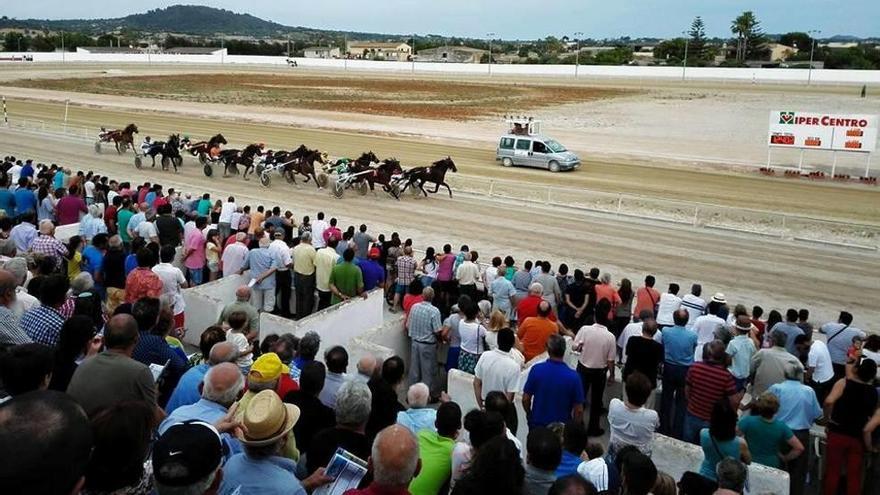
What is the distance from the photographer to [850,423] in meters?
6.28

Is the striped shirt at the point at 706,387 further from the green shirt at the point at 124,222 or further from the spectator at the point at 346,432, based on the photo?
the green shirt at the point at 124,222

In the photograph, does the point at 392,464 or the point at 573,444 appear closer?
the point at 392,464

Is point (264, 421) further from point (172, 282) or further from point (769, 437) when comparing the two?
point (172, 282)

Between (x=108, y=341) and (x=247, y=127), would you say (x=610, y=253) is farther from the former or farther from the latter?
(x=247, y=127)

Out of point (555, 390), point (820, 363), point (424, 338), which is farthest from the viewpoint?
point (424, 338)

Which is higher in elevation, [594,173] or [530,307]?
[594,173]

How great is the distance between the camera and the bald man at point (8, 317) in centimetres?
531

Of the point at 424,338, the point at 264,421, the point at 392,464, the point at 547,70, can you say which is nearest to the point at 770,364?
the point at 424,338

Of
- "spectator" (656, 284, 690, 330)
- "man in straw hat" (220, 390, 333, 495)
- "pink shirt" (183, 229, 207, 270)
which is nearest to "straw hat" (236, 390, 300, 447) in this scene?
"man in straw hat" (220, 390, 333, 495)

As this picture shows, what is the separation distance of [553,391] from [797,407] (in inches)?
81.6

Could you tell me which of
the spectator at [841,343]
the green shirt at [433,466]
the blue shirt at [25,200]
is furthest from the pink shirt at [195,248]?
the spectator at [841,343]

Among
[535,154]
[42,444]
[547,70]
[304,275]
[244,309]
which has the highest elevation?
[547,70]

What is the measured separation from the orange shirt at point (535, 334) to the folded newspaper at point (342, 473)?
4.00 meters

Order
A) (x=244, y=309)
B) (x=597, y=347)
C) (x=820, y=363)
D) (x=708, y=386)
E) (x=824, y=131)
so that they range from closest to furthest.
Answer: (x=708, y=386), (x=244, y=309), (x=597, y=347), (x=820, y=363), (x=824, y=131)
